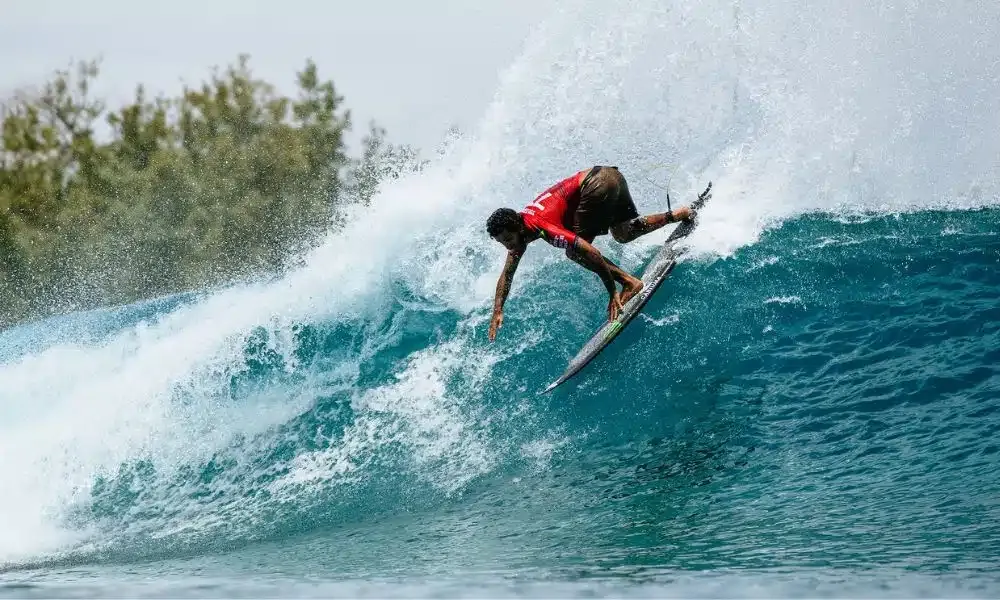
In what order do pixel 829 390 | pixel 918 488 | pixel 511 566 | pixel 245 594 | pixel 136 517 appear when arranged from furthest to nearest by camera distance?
pixel 136 517 → pixel 829 390 → pixel 918 488 → pixel 511 566 → pixel 245 594

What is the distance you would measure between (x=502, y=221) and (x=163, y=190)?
2854 cm

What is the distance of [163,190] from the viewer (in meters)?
32.5

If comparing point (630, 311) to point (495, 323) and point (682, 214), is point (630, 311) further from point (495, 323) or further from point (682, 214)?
point (682, 214)

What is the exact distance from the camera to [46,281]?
34.2 m

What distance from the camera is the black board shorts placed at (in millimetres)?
7309

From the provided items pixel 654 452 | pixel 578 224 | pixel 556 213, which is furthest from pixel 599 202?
pixel 654 452

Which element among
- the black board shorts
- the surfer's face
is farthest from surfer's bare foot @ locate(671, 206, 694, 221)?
the surfer's face

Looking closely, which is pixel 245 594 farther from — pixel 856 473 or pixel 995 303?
pixel 995 303

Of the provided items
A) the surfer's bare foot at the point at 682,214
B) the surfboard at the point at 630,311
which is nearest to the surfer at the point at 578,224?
the surfboard at the point at 630,311

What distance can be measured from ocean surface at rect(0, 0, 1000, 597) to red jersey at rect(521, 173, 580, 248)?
4.10 ft

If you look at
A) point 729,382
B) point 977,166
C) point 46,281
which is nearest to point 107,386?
point 729,382

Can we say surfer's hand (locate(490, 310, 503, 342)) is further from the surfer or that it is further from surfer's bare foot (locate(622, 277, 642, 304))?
surfer's bare foot (locate(622, 277, 642, 304))

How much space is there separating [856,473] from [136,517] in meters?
5.45

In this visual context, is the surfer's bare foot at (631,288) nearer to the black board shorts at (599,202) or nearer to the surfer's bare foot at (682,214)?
the black board shorts at (599,202)
